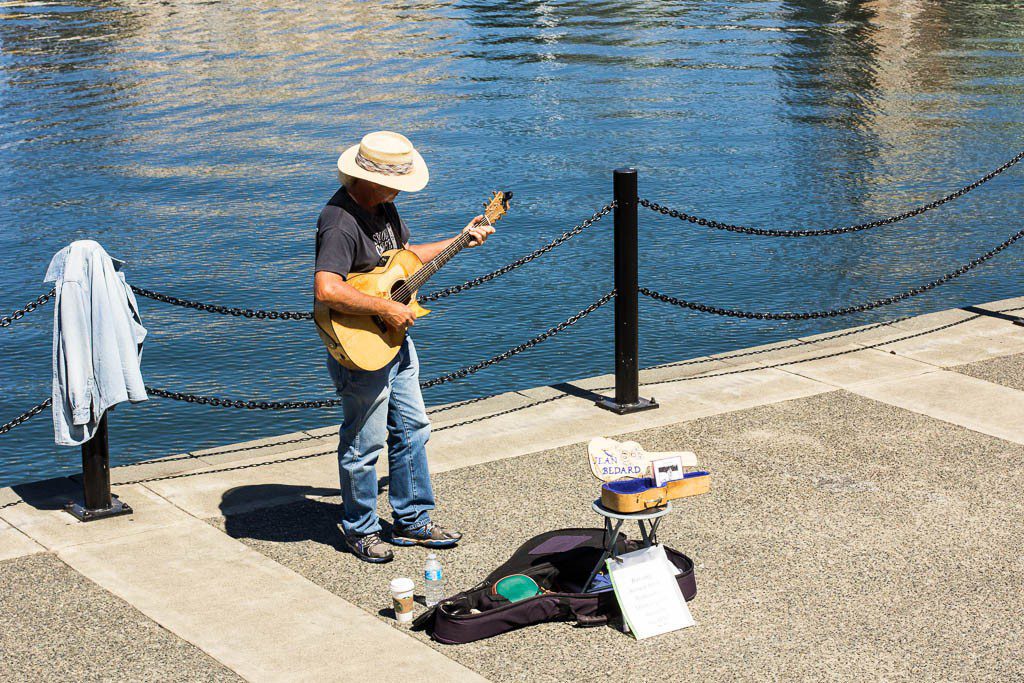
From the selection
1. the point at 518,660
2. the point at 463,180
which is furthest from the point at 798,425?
the point at 463,180

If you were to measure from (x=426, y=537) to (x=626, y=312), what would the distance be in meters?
2.48

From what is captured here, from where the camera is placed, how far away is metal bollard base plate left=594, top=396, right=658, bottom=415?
829 centimetres

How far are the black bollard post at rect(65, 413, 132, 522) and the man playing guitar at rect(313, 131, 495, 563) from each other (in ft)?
4.06

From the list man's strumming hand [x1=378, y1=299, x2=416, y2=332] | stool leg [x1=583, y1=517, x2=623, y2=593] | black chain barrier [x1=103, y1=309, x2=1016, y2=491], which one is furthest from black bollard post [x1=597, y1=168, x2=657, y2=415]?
stool leg [x1=583, y1=517, x2=623, y2=593]

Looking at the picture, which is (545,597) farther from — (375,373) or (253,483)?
(253,483)

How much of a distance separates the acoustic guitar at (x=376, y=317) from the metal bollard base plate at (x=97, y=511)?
1531 millimetres

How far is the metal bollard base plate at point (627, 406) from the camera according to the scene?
8289 millimetres

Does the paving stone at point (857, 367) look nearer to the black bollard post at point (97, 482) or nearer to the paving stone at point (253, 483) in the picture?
the paving stone at point (253, 483)

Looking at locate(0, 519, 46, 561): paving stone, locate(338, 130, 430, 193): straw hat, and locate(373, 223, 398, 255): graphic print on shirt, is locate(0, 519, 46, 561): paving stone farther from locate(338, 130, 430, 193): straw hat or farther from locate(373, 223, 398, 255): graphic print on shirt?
locate(338, 130, 430, 193): straw hat

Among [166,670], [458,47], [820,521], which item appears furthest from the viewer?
[458,47]

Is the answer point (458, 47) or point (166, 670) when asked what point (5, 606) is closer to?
point (166, 670)

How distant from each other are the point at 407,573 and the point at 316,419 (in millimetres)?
4470

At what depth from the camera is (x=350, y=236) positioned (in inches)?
232

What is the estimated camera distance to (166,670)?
5.18 meters
